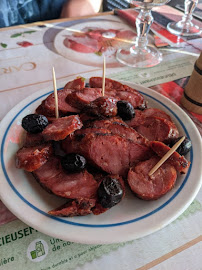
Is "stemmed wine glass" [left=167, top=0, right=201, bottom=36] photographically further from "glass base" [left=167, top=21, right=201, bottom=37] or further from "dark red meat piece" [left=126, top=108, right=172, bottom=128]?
"dark red meat piece" [left=126, top=108, right=172, bottom=128]

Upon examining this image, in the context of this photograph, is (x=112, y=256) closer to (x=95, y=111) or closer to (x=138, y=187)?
(x=138, y=187)

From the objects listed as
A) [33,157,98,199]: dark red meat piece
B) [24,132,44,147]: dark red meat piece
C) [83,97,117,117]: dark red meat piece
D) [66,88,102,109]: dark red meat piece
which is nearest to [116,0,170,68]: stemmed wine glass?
[66,88,102,109]: dark red meat piece

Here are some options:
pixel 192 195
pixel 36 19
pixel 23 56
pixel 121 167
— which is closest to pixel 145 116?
pixel 121 167

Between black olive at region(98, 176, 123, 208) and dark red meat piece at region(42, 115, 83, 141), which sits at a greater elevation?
dark red meat piece at region(42, 115, 83, 141)

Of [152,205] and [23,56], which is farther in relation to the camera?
[23,56]

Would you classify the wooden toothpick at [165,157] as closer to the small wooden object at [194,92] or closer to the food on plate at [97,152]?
the food on plate at [97,152]

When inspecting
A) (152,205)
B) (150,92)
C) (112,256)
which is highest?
(150,92)
